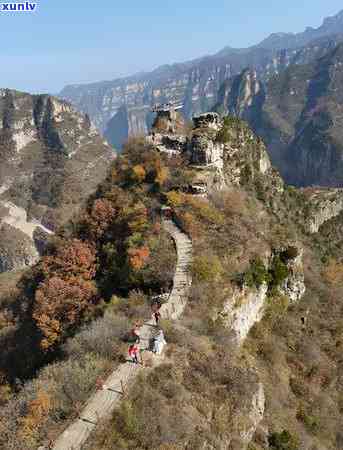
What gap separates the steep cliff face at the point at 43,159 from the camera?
150m

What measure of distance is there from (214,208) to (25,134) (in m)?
171

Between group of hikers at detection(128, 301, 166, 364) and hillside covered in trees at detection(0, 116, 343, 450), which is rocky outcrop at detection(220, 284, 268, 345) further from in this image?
group of hikers at detection(128, 301, 166, 364)

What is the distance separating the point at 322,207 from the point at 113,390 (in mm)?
61826

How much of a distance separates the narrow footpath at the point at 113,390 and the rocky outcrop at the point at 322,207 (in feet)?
145

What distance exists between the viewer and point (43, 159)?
181 metres

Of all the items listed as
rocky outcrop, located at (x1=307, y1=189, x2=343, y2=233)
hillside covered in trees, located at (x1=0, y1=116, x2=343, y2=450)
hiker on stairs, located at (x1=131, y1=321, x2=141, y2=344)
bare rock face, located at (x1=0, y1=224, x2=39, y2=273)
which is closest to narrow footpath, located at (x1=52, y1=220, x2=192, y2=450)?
hiker on stairs, located at (x1=131, y1=321, x2=141, y2=344)

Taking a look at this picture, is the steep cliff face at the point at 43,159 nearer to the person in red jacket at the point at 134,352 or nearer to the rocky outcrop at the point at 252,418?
the person in red jacket at the point at 134,352

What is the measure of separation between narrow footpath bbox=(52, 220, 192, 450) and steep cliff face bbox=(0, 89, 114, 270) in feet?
389

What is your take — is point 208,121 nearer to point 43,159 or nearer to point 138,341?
point 138,341

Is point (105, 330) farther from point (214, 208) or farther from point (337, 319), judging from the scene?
point (337, 319)

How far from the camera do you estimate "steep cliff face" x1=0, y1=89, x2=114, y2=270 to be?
490ft

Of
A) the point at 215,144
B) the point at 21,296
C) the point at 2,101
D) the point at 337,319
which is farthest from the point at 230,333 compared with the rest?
the point at 2,101

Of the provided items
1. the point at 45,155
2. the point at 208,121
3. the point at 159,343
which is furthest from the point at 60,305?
the point at 45,155

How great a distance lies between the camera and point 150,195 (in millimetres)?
37188
